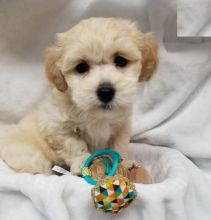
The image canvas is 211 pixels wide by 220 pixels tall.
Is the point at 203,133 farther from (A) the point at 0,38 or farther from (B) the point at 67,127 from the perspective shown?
(A) the point at 0,38

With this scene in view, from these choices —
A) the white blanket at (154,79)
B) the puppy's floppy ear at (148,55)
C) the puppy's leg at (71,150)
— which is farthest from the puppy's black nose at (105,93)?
the white blanket at (154,79)

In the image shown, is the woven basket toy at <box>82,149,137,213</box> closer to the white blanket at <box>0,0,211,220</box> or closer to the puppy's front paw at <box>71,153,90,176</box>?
the puppy's front paw at <box>71,153,90,176</box>

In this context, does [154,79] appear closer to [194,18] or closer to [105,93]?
[194,18]

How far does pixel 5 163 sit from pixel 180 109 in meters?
1.25

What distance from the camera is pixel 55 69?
2.19m

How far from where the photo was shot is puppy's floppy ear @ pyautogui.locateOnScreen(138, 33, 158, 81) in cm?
223

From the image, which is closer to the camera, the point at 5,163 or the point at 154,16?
the point at 5,163

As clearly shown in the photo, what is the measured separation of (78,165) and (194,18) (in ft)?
3.85

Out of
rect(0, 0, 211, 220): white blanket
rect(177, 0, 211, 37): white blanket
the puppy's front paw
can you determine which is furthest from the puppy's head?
rect(0, 0, 211, 220): white blanket

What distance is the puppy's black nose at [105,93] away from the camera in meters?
2.01

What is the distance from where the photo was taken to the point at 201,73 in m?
2.86

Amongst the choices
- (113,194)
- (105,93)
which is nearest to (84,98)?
(105,93)

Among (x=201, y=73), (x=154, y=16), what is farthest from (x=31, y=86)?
(x=201, y=73)

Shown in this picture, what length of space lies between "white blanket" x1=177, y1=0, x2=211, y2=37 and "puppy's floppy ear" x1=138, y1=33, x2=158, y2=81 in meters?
0.49
